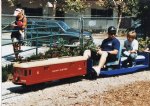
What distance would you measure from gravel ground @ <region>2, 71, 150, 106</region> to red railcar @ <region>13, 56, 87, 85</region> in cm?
26

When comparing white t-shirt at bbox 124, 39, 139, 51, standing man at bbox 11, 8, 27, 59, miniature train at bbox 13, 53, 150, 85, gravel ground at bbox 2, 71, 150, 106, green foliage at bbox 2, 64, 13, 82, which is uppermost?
standing man at bbox 11, 8, 27, 59

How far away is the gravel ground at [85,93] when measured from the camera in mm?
9578

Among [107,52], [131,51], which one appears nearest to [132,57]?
[131,51]

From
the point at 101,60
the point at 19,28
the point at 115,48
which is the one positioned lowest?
the point at 101,60

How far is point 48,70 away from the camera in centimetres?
1123

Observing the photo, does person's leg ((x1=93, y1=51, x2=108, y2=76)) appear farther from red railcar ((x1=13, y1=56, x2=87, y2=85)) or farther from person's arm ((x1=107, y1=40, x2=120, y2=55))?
red railcar ((x1=13, y1=56, x2=87, y2=85))

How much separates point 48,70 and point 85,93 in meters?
1.20

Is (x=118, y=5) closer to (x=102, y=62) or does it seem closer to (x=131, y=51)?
(x=131, y=51)

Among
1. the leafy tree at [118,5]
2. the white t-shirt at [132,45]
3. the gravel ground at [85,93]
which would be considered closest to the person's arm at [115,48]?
the gravel ground at [85,93]

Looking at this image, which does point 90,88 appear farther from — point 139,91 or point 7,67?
point 7,67

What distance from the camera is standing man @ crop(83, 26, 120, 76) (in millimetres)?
12318

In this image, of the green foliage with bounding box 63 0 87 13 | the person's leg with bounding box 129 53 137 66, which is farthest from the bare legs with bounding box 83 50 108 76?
the green foliage with bounding box 63 0 87 13

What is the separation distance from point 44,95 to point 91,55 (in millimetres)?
2709

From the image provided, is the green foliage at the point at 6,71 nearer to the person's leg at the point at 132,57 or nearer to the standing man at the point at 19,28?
the standing man at the point at 19,28
